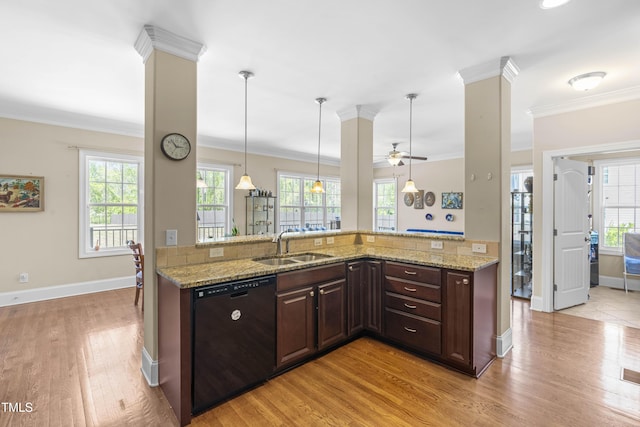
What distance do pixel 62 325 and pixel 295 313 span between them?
9.85 ft

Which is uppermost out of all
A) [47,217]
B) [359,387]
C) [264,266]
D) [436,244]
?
[47,217]

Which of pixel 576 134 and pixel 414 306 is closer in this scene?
pixel 414 306

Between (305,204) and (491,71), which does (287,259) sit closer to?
(491,71)

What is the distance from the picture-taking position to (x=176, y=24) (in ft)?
7.59

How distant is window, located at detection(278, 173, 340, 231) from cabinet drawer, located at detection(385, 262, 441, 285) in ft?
14.8

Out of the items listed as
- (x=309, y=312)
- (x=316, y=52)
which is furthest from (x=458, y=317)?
(x=316, y=52)

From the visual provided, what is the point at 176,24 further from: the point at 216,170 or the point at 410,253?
the point at 216,170

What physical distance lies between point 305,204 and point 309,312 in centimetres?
548

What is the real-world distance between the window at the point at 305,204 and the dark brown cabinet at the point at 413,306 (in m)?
4.59

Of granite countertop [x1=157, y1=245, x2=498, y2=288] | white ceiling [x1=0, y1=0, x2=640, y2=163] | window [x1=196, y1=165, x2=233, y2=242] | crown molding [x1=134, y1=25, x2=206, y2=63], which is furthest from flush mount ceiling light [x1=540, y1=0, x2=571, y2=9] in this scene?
window [x1=196, y1=165, x2=233, y2=242]

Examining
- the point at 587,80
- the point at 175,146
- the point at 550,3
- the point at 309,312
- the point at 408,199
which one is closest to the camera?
the point at 550,3

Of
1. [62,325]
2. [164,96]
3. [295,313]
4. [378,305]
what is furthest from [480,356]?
[62,325]

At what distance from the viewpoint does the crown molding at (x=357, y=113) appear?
13.7ft

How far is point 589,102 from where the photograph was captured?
375 cm
